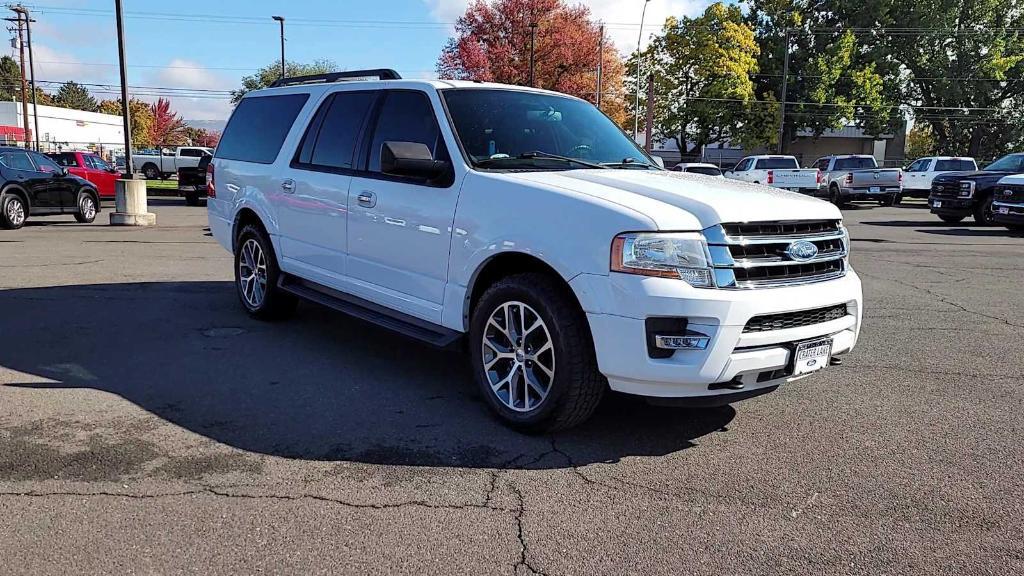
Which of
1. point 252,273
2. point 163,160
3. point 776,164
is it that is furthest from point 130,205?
point 163,160

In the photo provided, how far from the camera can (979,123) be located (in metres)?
50.2

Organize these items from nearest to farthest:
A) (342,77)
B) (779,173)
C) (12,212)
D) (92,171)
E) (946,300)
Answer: (342,77), (946,300), (12,212), (92,171), (779,173)

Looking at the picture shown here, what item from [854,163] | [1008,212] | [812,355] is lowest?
[812,355]

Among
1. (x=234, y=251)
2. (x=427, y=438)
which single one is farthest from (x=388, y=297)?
(x=234, y=251)

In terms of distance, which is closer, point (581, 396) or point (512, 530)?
point (512, 530)

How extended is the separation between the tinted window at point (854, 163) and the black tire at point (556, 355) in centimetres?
2932

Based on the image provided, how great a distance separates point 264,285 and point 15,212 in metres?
11.6

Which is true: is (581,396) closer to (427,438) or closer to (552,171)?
(427,438)

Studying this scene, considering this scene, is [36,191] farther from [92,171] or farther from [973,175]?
[973,175]

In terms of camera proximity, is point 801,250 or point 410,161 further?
point 410,161

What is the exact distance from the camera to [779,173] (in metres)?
29.8

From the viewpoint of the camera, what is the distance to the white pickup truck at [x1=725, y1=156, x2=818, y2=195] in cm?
2953

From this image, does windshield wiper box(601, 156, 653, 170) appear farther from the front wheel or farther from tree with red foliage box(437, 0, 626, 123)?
tree with red foliage box(437, 0, 626, 123)

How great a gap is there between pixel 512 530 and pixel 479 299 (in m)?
1.68
